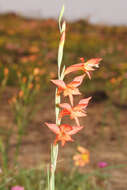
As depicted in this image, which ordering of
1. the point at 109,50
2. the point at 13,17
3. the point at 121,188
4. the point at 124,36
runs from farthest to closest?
the point at 13,17
the point at 124,36
the point at 109,50
the point at 121,188

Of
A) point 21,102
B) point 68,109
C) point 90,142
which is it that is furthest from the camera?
point 90,142

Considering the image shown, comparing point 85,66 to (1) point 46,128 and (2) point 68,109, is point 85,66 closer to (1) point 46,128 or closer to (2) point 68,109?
(2) point 68,109

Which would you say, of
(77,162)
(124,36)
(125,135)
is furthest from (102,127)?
(124,36)

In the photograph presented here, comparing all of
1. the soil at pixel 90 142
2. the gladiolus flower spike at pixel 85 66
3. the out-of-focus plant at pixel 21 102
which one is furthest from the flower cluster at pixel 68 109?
the soil at pixel 90 142

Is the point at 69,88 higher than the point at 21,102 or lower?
higher

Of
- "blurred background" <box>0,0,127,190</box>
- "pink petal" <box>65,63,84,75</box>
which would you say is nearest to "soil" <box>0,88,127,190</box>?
"blurred background" <box>0,0,127,190</box>

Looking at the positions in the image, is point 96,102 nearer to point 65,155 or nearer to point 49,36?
point 65,155

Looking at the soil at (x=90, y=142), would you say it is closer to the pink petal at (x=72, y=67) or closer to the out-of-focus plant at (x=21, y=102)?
the out-of-focus plant at (x=21, y=102)

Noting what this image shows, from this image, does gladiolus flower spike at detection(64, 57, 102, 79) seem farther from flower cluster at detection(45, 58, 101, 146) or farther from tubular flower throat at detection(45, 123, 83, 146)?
tubular flower throat at detection(45, 123, 83, 146)

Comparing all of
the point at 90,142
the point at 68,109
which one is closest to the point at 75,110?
the point at 68,109
